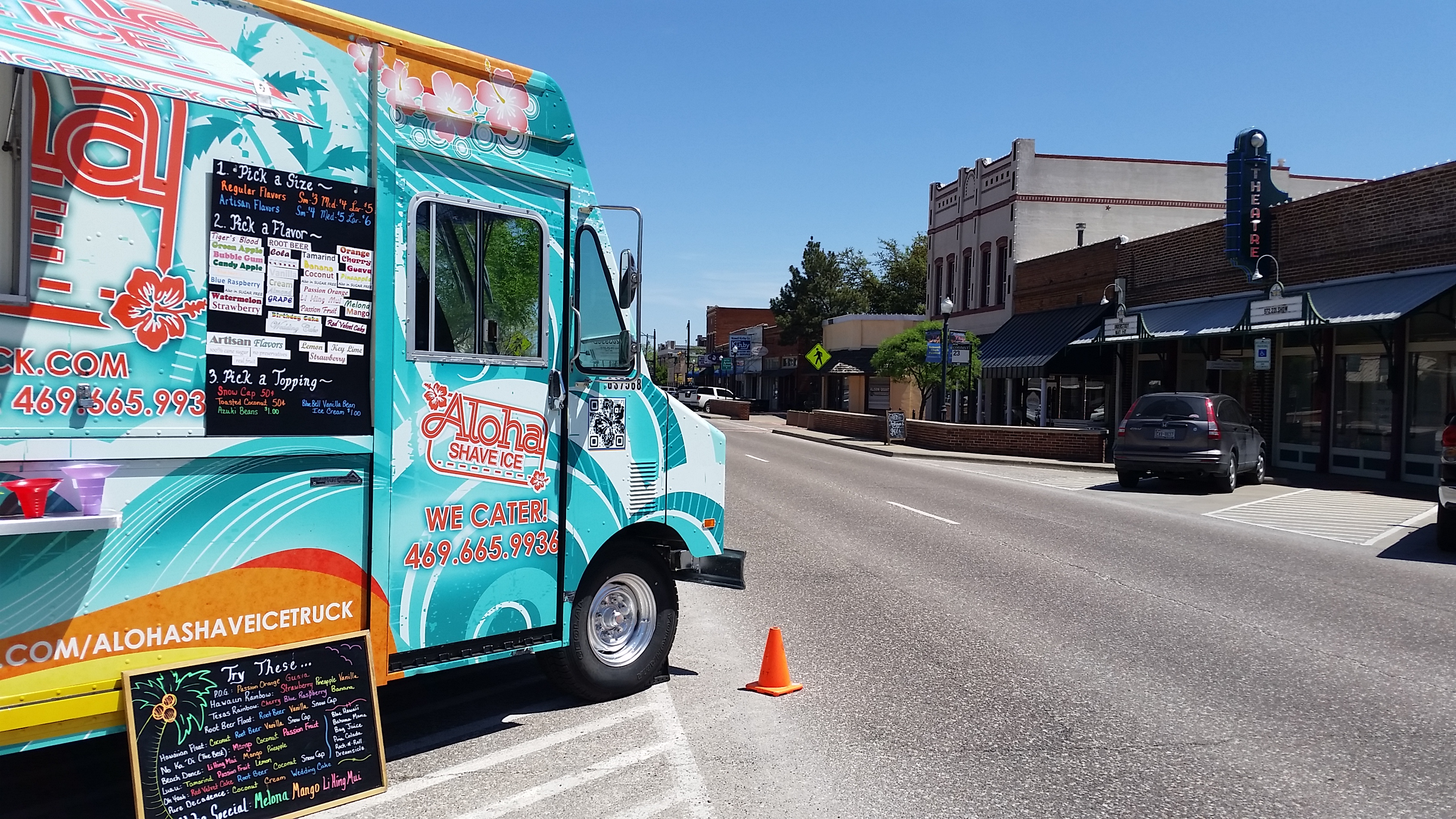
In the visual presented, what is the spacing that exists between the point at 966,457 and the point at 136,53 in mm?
24957

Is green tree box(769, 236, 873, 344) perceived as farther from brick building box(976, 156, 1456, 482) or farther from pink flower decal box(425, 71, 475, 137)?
pink flower decal box(425, 71, 475, 137)

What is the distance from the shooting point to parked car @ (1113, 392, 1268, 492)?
18438mm

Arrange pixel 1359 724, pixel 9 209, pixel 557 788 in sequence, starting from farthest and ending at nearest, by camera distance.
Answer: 1. pixel 1359 724
2. pixel 557 788
3. pixel 9 209

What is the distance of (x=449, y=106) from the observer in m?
5.07

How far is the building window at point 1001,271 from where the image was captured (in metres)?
38.4

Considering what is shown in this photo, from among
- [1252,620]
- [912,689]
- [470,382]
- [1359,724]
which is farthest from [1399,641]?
[470,382]

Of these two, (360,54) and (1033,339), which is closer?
(360,54)

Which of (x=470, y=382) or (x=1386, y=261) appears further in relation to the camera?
(x=1386, y=261)

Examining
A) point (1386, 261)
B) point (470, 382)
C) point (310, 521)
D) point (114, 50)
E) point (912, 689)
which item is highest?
point (1386, 261)

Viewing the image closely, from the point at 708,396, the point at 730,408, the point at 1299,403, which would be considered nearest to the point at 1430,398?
the point at 1299,403

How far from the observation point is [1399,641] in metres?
7.68

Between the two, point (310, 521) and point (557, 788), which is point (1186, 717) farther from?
point (310, 521)

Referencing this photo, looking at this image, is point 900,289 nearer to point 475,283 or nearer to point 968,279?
point 968,279

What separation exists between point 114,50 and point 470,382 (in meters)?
2.00
